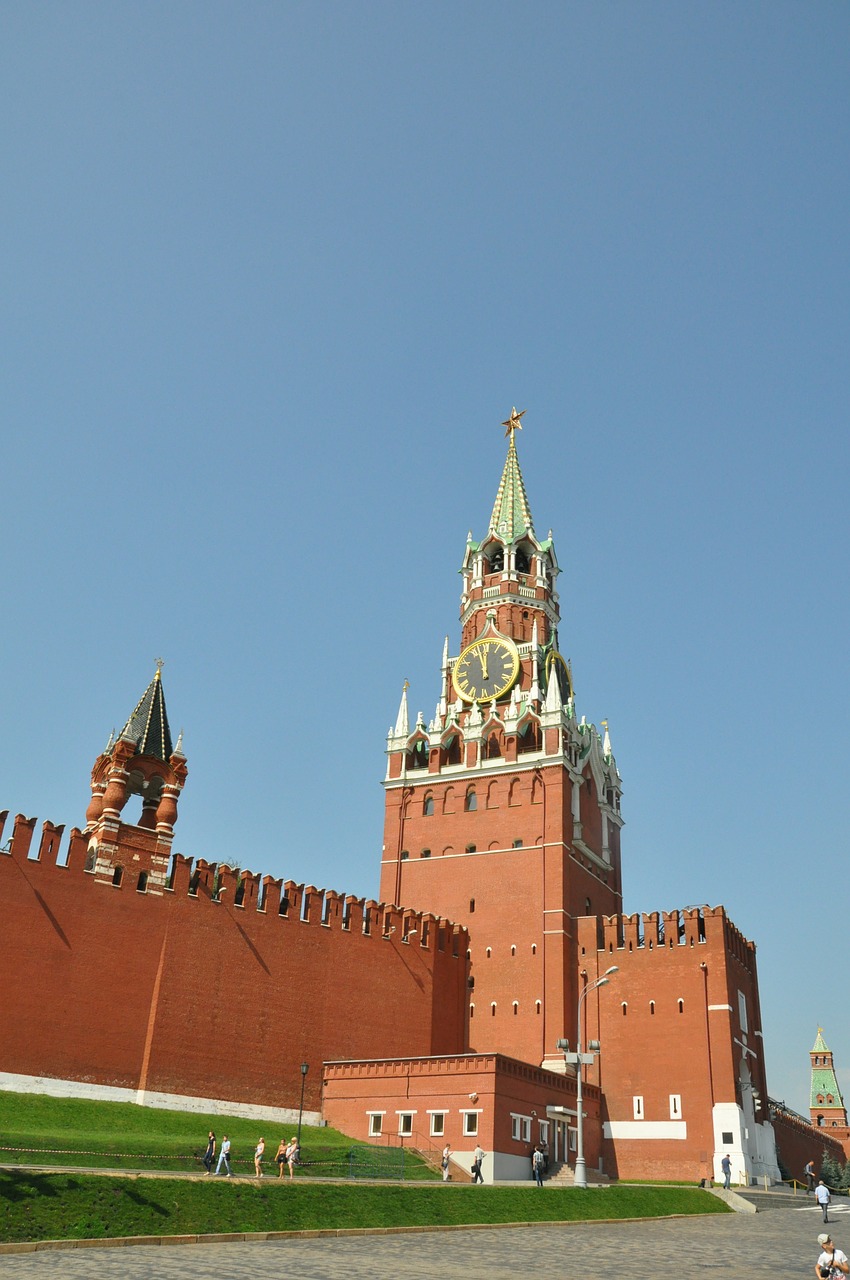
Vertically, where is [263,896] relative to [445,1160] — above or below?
above

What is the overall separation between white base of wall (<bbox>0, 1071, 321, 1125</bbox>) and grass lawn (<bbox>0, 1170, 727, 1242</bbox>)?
41.9 feet

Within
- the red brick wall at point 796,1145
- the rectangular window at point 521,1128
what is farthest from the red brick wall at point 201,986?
the red brick wall at point 796,1145

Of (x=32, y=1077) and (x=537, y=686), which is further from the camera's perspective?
(x=537, y=686)

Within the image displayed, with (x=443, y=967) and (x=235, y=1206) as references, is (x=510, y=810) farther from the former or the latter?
(x=235, y=1206)

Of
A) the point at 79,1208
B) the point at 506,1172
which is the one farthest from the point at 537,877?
the point at 79,1208

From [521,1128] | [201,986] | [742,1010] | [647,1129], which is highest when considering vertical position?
[742,1010]

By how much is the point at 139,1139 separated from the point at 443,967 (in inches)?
803

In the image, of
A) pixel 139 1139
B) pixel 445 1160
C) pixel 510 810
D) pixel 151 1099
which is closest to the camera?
pixel 139 1139

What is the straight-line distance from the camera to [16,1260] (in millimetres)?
16688

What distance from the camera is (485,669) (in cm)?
6025

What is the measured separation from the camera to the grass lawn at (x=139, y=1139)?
27.5 metres

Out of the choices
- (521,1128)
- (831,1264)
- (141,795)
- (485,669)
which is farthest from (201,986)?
(831,1264)

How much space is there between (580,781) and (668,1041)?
44.4 ft

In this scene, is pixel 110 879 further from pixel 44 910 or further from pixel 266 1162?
pixel 266 1162
